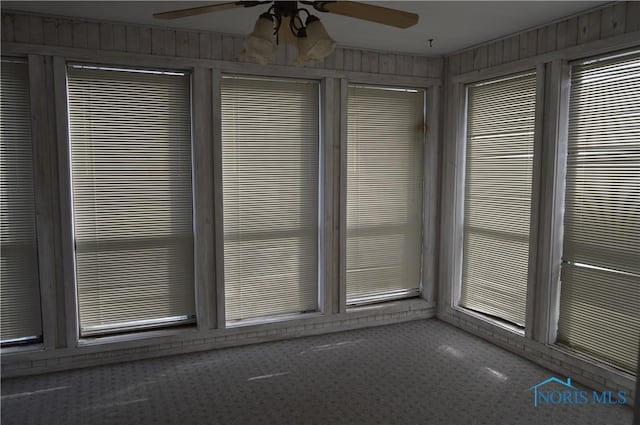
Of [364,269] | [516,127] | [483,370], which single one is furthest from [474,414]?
[516,127]

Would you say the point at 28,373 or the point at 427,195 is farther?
the point at 427,195

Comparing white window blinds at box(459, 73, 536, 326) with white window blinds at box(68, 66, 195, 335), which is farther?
white window blinds at box(459, 73, 536, 326)

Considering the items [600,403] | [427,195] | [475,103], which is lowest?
[600,403]

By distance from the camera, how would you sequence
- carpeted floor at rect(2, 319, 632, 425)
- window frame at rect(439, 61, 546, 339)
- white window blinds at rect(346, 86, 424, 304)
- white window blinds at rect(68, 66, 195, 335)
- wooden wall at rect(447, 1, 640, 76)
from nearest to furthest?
carpeted floor at rect(2, 319, 632, 425), wooden wall at rect(447, 1, 640, 76), white window blinds at rect(68, 66, 195, 335), window frame at rect(439, 61, 546, 339), white window blinds at rect(346, 86, 424, 304)

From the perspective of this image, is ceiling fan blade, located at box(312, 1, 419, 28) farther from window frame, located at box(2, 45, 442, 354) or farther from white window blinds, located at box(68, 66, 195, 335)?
white window blinds, located at box(68, 66, 195, 335)

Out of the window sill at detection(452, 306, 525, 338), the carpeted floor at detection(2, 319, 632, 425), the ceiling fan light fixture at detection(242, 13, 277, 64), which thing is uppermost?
the ceiling fan light fixture at detection(242, 13, 277, 64)

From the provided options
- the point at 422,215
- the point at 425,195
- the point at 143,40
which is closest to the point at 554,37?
the point at 425,195

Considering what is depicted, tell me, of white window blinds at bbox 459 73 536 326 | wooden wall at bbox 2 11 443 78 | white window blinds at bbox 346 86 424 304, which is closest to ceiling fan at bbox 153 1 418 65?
wooden wall at bbox 2 11 443 78

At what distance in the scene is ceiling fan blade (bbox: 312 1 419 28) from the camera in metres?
1.96

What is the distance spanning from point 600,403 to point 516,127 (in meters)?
2.16

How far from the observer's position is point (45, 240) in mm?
3410

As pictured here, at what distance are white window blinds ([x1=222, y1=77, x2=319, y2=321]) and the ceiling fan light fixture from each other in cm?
190

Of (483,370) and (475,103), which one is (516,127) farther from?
(483,370)

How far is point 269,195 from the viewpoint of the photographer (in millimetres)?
4090
